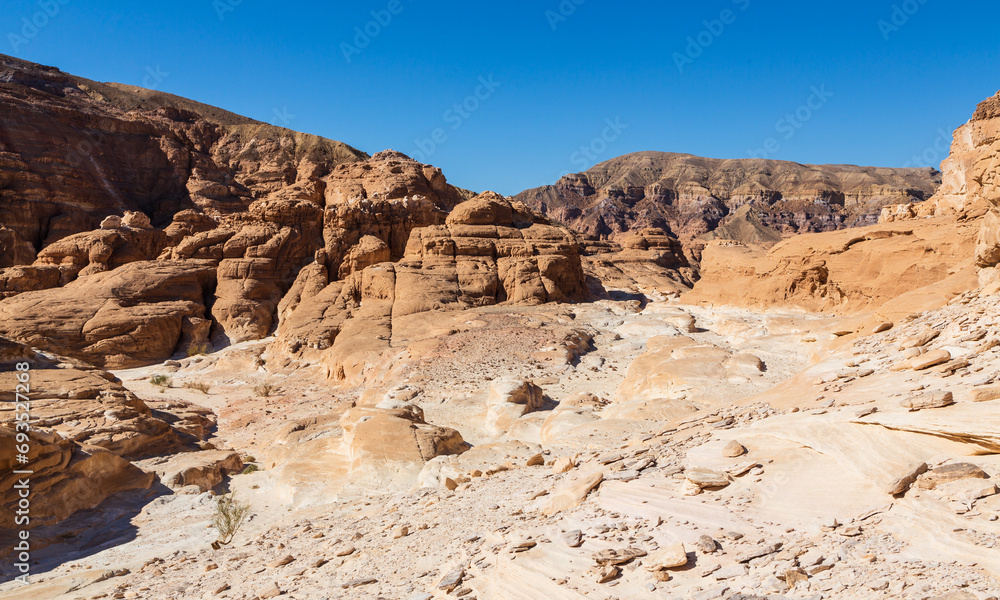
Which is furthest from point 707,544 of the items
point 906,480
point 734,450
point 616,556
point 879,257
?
point 879,257

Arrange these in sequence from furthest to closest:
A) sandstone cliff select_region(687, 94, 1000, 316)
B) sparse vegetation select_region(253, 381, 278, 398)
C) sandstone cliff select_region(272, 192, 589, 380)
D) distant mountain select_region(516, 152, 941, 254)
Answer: distant mountain select_region(516, 152, 941, 254) → sandstone cliff select_region(272, 192, 589, 380) → sparse vegetation select_region(253, 381, 278, 398) → sandstone cliff select_region(687, 94, 1000, 316)

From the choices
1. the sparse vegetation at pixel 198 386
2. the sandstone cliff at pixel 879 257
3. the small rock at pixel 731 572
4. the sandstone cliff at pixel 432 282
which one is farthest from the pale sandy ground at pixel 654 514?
the sandstone cliff at pixel 432 282

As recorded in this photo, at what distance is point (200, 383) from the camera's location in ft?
75.7

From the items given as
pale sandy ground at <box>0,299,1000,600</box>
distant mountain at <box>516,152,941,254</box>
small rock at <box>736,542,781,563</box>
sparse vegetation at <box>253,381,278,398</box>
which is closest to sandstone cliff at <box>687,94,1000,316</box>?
pale sandy ground at <box>0,299,1000,600</box>

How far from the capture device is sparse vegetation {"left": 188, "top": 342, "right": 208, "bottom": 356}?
27547 mm

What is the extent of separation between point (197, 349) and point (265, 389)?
354 inches

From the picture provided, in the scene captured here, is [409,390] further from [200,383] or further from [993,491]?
[993,491]

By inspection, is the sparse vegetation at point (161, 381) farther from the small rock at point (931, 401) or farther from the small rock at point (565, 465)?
the small rock at point (931, 401)

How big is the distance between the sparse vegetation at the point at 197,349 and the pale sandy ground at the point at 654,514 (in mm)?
18148

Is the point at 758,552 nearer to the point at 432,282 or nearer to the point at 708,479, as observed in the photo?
the point at 708,479

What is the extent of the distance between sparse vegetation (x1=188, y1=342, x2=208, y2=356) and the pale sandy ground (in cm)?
1815

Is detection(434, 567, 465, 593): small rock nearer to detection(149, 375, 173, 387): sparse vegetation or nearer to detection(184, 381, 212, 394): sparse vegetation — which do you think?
detection(184, 381, 212, 394): sparse vegetation

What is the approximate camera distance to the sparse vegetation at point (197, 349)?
27.5 meters

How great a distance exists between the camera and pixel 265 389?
838 inches
